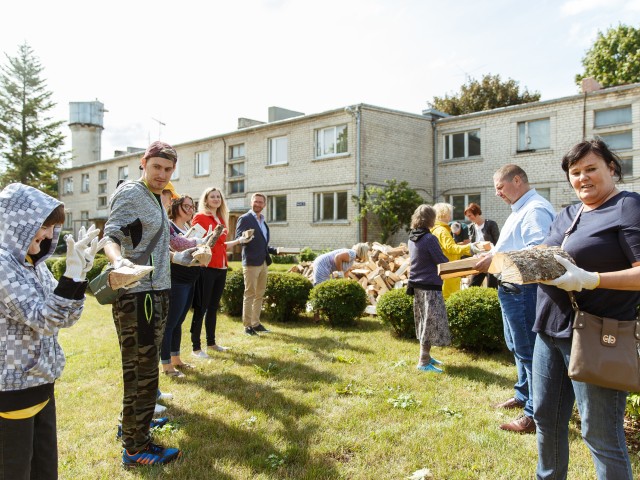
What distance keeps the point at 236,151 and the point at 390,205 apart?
10.5 m

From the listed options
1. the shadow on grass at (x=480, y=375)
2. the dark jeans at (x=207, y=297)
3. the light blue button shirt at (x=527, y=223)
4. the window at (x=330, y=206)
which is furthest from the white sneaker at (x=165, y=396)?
the window at (x=330, y=206)

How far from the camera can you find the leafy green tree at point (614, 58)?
85.0ft

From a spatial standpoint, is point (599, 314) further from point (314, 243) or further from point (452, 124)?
point (452, 124)

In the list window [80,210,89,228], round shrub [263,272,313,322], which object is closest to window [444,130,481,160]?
round shrub [263,272,313,322]

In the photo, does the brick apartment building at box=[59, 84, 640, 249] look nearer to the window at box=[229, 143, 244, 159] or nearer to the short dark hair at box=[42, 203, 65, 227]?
the window at box=[229, 143, 244, 159]

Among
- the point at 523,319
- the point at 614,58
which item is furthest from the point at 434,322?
the point at 614,58

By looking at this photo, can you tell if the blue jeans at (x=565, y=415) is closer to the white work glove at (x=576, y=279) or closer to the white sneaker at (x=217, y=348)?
the white work glove at (x=576, y=279)

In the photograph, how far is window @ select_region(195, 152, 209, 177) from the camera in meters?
26.6

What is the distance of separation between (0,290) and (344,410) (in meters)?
3.16

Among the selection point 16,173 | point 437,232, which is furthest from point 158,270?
point 16,173

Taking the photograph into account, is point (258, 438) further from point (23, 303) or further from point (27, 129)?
point (27, 129)

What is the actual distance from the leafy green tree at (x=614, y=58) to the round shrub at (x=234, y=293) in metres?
27.1

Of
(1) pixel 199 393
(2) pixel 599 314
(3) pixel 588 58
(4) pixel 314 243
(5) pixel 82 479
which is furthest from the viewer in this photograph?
(3) pixel 588 58

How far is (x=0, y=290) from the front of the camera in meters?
2.03
